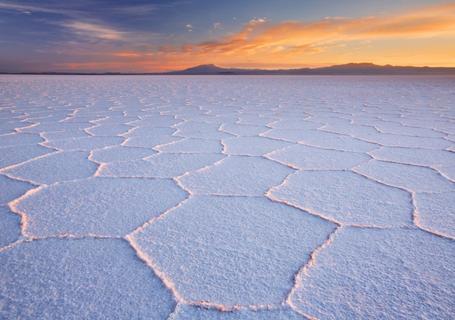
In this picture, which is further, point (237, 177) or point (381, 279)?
point (237, 177)

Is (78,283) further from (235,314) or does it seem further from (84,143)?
(84,143)

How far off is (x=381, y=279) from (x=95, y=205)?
0.90 meters

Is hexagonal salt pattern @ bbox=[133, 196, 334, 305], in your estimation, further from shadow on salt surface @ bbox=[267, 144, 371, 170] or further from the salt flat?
shadow on salt surface @ bbox=[267, 144, 371, 170]

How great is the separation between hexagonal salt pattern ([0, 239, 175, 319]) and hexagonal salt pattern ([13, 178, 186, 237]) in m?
0.10

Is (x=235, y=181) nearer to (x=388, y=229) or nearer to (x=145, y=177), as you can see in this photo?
(x=145, y=177)

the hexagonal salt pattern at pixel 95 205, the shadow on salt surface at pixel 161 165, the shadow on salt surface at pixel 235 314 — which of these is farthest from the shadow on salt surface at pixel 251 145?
the shadow on salt surface at pixel 235 314

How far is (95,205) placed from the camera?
4.17ft

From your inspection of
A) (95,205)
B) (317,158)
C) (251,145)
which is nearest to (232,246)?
(95,205)

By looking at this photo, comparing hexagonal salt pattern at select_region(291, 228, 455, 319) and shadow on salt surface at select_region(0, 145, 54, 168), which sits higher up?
hexagonal salt pattern at select_region(291, 228, 455, 319)

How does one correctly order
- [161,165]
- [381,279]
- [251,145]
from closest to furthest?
→ [381,279] → [161,165] → [251,145]

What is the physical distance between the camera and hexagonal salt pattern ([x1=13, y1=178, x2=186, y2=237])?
1.10 meters

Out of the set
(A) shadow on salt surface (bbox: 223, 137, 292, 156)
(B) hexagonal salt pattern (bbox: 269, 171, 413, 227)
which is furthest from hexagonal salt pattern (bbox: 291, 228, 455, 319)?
(A) shadow on salt surface (bbox: 223, 137, 292, 156)

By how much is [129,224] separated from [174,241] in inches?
7.4

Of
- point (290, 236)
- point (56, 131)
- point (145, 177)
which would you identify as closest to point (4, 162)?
point (145, 177)
